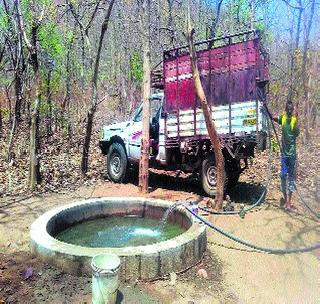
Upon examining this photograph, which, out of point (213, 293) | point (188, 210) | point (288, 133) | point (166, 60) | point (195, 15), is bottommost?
point (213, 293)

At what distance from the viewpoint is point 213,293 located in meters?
4.86

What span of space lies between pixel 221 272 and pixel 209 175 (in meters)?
3.99

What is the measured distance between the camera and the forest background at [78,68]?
1101 centimetres

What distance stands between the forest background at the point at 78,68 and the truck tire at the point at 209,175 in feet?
10.0

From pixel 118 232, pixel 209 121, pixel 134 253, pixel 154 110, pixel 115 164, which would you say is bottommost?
pixel 118 232

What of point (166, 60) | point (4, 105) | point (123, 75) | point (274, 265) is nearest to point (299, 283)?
point (274, 265)

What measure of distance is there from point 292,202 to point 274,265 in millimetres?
3461

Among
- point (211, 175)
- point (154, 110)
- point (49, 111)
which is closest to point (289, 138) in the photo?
point (211, 175)

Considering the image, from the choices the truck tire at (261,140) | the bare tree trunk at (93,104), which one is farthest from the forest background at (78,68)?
the truck tire at (261,140)

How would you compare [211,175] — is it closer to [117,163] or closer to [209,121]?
[209,121]

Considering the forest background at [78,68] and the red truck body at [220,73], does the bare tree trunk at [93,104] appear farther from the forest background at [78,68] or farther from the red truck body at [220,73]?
the red truck body at [220,73]

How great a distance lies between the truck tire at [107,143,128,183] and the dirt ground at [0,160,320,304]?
3250mm

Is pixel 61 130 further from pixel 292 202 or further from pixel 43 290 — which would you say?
pixel 43 290

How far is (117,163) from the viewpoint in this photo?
445 inches
